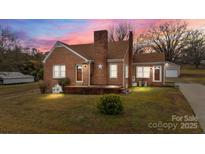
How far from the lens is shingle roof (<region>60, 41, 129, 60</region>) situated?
20.5 ft

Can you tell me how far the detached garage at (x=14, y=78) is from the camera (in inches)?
229

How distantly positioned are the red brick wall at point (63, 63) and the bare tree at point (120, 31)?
1.36m

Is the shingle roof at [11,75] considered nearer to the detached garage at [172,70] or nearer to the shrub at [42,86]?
the shrub at [42,86]

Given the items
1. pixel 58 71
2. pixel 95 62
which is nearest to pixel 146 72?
pixel 95 62

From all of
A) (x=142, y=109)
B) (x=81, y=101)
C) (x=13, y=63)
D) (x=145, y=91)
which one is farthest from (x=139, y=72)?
(x=13, y=63)

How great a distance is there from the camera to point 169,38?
18.9 ft

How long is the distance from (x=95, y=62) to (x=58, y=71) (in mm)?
1260

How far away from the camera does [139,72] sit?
7809 millimetres

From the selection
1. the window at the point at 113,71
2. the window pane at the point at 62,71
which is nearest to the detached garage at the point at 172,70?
the window at the point at 113,71
